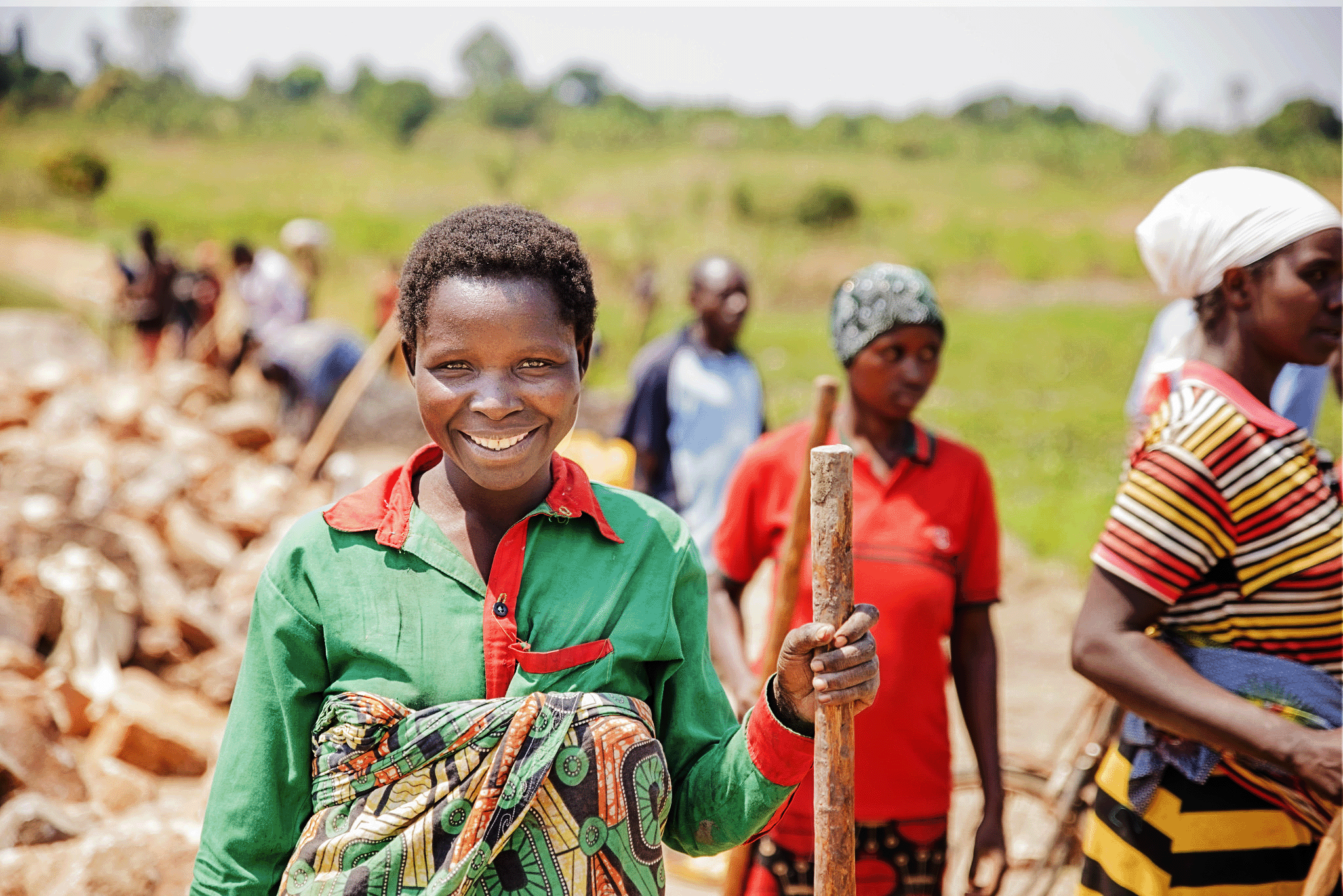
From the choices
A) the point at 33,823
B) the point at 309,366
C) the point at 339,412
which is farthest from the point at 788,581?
the point at 309,366

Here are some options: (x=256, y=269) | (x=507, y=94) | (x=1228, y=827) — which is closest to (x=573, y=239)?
(x=1228, y=827)

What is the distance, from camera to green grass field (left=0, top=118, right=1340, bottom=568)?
1391 cm

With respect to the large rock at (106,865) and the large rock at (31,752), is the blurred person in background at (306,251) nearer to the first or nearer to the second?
the large rock at (31,752)

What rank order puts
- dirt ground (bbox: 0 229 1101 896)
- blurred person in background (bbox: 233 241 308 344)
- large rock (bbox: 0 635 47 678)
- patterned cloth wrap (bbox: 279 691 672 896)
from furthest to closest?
1. blurred person in background (bbox: 233 241 308 344)
2. dirt ground (bbox: 0 229 1101 896)
3. large rock (bbox: 0 635 47 678)
4. patterned cloth wrap (bbox: 279 691 672 896)

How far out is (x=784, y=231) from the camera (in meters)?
32.0

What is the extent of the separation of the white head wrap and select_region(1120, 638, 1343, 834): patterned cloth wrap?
2.20 ft

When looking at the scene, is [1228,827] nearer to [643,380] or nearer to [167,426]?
[643,380]

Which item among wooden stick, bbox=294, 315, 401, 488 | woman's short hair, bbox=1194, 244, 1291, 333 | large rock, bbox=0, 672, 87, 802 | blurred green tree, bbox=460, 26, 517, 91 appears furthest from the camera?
blurred green tree, bbox=460, 26, 517, 91

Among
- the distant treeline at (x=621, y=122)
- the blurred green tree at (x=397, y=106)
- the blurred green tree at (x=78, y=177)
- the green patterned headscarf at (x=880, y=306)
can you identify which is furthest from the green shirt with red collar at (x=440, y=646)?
the blurred green tree at (x=397, y=106)

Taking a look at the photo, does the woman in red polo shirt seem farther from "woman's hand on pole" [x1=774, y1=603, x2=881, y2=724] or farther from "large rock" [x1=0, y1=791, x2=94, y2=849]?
"large rock" [x1=0, y1=791, x2=94, y2=849]

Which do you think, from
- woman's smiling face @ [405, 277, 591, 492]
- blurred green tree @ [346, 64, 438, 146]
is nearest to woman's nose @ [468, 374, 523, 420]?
woman's smiling face @ [405, 277, 591, 492]

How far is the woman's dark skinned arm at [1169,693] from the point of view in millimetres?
1600

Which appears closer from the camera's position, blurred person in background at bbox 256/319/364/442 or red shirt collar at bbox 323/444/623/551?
red shirt collar at bbox 323/444/623/551

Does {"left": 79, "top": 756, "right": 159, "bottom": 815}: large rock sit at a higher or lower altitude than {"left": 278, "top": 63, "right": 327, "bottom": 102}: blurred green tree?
lower
